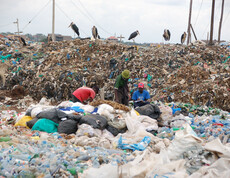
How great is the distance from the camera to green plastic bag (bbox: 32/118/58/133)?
4270 millimetres

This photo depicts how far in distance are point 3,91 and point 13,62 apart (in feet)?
7.65

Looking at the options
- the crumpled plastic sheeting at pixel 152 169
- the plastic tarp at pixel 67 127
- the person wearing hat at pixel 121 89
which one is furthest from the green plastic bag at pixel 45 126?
the person wearing hat at pixel 121 89

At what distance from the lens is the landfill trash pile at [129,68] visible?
9.19m

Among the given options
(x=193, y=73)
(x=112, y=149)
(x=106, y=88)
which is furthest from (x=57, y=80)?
(x=112, y=149)

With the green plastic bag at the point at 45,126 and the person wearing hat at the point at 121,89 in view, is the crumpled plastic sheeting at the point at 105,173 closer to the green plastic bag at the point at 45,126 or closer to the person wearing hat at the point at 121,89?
the green plastic bag at the point at 45,126

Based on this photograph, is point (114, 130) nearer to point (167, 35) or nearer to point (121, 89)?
point (121, 89)

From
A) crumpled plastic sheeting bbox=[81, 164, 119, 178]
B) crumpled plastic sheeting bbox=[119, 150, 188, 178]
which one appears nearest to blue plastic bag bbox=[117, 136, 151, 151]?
crumpled plastic sheeting bbox=[119, 150, 188, 178]

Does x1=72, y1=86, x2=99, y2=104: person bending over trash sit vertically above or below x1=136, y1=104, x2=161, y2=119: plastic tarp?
above

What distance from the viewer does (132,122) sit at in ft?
14.6

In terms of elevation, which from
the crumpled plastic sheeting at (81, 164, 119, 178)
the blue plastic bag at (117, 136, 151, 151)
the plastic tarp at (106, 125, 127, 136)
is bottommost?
the plastic tarp at (106, 125, 127, 136)

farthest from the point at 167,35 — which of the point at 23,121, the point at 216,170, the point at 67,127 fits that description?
the point at 216,170

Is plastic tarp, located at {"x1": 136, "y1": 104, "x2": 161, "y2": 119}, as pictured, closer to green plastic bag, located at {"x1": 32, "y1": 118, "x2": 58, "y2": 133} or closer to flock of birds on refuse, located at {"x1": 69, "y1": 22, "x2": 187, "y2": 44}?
green plastic bag, located at {"x1": 32, "y1": 118, "x2": 58, "y2": 133}

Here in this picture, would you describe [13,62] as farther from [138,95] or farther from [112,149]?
[112,149]

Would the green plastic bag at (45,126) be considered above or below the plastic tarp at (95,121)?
below
